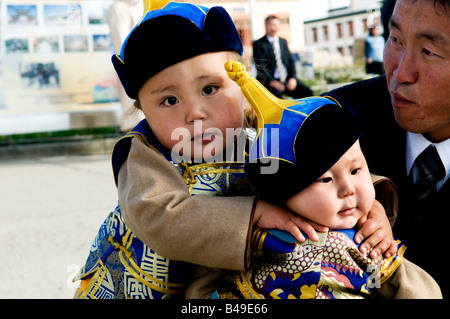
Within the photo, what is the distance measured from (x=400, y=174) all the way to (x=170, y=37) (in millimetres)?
863

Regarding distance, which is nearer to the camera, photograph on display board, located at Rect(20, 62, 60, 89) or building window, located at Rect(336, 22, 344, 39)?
photograph on display board, located at Rect(20, 62, 60, 89)

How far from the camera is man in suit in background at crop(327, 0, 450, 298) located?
4.90 feet

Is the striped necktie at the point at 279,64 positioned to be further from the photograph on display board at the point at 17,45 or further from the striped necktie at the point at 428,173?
the striped necktie at the point at 428,173

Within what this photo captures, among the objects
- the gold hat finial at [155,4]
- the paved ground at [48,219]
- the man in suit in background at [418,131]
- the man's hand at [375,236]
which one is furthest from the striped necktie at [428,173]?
the paved ground at [48,219]

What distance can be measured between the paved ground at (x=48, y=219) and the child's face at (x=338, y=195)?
3.82 ft

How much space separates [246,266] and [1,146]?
6.69 meters

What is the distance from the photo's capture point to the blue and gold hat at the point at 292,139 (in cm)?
127

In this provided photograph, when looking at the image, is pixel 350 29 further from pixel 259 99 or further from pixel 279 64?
pixel 259 99

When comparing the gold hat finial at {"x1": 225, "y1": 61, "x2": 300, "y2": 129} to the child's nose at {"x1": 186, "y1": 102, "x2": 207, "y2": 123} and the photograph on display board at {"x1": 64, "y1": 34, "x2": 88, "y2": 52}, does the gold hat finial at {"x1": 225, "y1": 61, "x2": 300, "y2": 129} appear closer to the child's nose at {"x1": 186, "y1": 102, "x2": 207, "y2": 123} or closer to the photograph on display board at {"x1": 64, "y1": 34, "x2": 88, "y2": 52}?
the child's nose at {"x1": 186, "y1": 102, "x2": 207, "y2": 123}

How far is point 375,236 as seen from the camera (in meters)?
1.37

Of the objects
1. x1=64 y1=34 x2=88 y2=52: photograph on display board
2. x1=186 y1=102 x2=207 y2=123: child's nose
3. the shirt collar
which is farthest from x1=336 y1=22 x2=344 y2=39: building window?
x1=186 y1=102 x2=207 y2=123: child's nose

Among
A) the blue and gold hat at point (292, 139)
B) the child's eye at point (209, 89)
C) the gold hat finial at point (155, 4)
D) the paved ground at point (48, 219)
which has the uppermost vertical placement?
the gold hat finial at point (155, 4)

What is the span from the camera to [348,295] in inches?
51.9

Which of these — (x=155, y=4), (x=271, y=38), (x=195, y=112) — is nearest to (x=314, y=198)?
(x=195, y=112)
